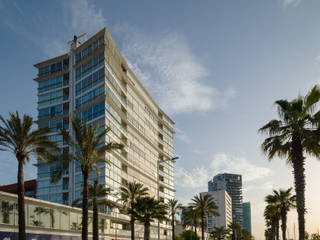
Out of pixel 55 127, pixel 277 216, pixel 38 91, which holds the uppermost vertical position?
pixel 38 91

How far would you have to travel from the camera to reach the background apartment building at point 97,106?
65312 mm

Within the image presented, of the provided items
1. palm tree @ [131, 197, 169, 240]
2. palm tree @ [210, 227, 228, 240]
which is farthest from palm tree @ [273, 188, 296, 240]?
palm tree @ [210, 227, 228, 240]

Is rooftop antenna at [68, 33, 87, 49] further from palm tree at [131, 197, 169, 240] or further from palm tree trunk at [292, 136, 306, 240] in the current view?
palm tree trunk at [292, 136, 306, 240]

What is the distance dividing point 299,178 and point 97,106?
48.4 metres

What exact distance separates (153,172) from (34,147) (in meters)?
65.4

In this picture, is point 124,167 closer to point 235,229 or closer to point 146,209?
point 146,209

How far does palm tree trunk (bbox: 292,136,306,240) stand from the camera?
2184 centimetres

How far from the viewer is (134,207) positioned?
165 ft

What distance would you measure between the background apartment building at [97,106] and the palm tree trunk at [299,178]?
4165 centimetres

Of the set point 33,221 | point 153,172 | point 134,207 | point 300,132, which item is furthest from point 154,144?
point 300,132

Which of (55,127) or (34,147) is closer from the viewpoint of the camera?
(34,147)

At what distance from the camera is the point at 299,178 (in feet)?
72.0

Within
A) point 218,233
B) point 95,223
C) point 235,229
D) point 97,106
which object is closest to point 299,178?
point 95,223

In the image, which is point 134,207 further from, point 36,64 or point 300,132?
point 36,64
